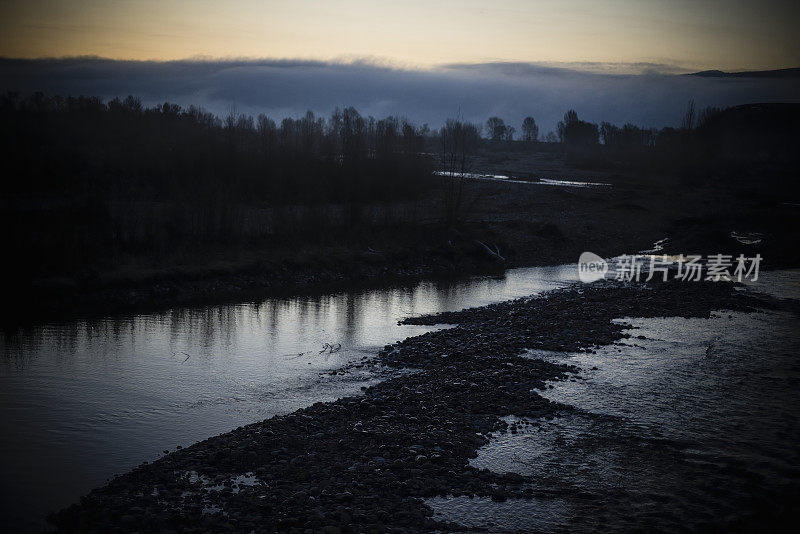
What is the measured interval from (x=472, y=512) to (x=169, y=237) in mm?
22391

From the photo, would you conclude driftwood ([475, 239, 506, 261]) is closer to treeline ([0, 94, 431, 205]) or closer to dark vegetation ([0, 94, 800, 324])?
dark vegetation ([0, 94, 800, 324])

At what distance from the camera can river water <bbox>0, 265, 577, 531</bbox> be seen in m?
9.73

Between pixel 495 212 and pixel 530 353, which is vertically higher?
pixel 495 212

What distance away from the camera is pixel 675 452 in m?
10.2

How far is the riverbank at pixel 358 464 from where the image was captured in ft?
25.8

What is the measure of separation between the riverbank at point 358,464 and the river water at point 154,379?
86cm

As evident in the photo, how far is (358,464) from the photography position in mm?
9281

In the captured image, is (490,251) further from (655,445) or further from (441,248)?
(655,445)

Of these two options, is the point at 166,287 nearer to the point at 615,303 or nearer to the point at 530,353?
the point at 530,353

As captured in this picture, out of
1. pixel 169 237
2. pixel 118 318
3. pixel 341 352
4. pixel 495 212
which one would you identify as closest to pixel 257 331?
pixel 341 352

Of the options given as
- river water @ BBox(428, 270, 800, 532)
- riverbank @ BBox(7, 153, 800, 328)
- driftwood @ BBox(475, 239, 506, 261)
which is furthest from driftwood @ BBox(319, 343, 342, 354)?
driftwood @ BBox(475, 239, 506, 261)
